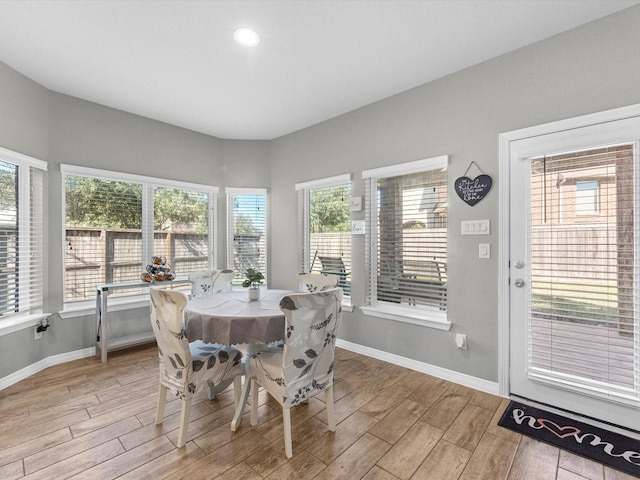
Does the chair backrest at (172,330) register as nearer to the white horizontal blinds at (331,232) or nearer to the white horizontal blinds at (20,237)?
the white horizontal blinds at (20,237)

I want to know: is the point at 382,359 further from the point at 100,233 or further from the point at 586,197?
the point at 100,233

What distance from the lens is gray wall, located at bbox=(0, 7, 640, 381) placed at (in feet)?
7.32

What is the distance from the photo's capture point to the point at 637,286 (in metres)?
2.03

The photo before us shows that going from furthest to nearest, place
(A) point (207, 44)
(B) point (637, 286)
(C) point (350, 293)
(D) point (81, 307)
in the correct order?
(C) point (350, 293)
(D) point (81, 307)
(A) point (207, 44)
(B) point (637, 286)

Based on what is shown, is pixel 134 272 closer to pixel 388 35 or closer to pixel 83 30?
pixel 83 30

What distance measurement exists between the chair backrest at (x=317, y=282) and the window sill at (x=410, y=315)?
70cm

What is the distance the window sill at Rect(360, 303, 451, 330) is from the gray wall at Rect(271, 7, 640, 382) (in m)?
0.07

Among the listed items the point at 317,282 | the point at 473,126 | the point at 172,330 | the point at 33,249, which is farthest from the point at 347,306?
the point at 33,249

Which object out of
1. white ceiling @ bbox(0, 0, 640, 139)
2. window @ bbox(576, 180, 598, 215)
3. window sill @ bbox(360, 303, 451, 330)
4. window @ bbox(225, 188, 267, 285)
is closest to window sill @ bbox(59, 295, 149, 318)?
window @ bbox(225, 188, 267, 285)

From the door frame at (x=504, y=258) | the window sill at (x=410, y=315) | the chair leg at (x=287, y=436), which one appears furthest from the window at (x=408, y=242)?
the chair leg at (x=287, y=436)

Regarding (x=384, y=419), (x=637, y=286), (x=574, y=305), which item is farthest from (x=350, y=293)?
(x=637, y=286)

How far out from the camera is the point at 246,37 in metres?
2.31

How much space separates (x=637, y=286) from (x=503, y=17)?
2.02 meters

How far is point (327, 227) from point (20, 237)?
3.14m
